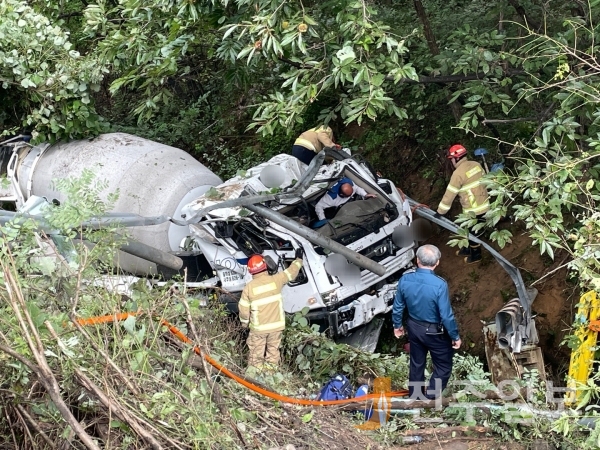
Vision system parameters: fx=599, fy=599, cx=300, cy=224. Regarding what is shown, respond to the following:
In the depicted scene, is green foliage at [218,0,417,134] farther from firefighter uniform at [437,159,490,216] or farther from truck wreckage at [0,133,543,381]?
firefighter uniform at [437,159,490,216]

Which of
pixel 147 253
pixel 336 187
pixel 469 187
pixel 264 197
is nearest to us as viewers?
pixel 147 253

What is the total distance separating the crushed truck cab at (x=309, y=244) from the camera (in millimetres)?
5945

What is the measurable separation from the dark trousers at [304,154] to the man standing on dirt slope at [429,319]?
319 cm

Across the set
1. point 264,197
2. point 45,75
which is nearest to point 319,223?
point 264,197

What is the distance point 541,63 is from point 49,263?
4042 millimetres

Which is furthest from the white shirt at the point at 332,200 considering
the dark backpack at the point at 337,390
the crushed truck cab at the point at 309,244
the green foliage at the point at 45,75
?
the green foliage at the point at 45,75

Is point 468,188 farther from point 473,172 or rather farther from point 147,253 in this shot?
point 147,253

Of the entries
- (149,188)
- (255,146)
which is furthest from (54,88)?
(255,146)

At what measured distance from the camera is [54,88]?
7121mm

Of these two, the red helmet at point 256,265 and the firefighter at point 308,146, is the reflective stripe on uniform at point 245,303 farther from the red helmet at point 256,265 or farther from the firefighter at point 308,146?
the firefighter at point 308,146

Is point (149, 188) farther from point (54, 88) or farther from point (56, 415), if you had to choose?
point (56, 415)

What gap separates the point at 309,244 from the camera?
→ 6.06 meters

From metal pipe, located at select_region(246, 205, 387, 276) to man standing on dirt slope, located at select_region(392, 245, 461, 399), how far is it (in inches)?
37.3

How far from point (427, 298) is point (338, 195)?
257 centimetres
